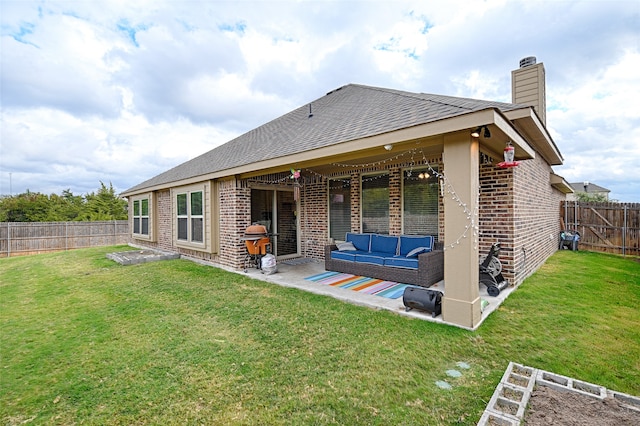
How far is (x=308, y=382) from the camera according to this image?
7.70ft

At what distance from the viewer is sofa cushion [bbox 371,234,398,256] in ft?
19.9

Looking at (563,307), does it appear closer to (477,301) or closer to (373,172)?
(477,301)

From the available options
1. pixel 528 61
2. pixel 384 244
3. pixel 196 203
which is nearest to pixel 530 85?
pixel 528 61

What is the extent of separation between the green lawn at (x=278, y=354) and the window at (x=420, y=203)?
204cm

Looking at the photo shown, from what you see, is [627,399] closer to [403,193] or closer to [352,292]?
[352,292]

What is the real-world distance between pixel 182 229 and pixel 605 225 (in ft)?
45.7

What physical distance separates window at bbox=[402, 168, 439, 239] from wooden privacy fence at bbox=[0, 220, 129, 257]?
1618 centimetres

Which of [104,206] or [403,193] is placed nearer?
[403,193]

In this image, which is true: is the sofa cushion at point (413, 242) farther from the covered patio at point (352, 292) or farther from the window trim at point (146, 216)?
the window trim at point (146, 216)

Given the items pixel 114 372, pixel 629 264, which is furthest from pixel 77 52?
pixel 629 264

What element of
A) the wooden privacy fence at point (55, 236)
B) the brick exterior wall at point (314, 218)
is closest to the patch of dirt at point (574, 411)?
the brick exterior wall at point (314, 218)

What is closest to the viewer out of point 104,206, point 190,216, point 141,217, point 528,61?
point 528,61

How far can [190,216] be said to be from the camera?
7.87 metres

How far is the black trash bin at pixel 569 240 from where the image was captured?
9.70 metres
